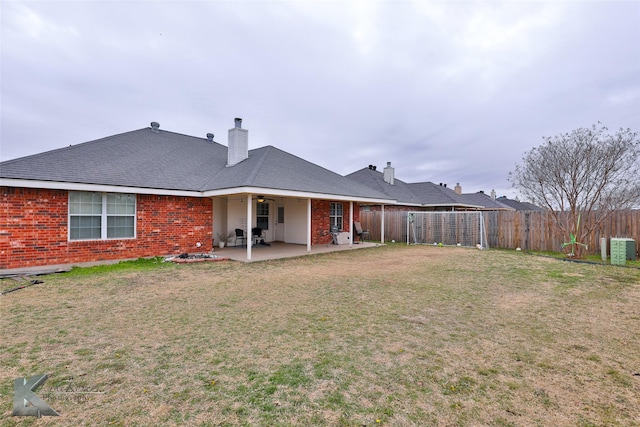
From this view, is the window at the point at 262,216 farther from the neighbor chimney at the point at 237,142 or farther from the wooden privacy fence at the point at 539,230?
the wooden privacy fence at the point at 539,230

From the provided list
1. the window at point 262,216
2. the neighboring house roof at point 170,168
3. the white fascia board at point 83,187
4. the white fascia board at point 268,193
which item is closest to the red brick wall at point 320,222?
the neighboring house roof at point 170,168

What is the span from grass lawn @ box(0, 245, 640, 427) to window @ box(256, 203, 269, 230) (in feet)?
27.4

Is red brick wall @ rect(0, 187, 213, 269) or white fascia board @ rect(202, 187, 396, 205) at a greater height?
white fascia board @ rect(202, 187, 396, 205)

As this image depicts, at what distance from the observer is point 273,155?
575 inches

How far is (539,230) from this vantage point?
13.6m

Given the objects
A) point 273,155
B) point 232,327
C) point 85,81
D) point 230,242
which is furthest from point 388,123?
point 232,327

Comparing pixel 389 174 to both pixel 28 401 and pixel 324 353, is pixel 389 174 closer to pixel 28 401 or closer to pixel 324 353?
pixel 324 353

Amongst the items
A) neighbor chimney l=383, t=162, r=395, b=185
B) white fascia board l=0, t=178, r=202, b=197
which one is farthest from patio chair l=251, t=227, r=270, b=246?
neighbor chimney l=383, t=162, r=395, b=185

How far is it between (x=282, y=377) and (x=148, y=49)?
1314cm

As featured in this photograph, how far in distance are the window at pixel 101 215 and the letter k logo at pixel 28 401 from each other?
7.92m

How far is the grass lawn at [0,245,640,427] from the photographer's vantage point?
2459 millimetres

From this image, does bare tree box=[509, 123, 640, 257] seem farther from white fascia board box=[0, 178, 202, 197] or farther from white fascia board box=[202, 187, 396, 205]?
white fascia board box=[0, 178, 202, 197]

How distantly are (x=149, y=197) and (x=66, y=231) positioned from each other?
2480 millimetres

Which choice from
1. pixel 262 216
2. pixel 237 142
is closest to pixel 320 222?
pixel 262 216
